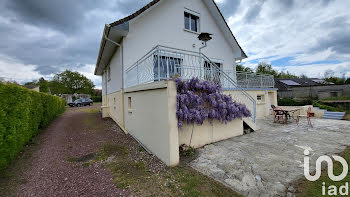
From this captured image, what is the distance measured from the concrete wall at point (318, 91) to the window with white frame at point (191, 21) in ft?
58.2

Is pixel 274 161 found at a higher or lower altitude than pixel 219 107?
lower

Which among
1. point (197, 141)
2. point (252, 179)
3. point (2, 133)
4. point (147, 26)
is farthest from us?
point (147, 26)

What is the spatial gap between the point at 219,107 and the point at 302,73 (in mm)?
63476

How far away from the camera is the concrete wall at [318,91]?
16.9 meters

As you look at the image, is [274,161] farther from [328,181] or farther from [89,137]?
[89,137]

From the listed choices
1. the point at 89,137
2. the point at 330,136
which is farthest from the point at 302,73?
the point at 89,137

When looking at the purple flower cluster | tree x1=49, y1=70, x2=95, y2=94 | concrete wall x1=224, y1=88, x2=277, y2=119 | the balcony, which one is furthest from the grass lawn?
tree x1=49, y1=70, x2=95, y2=94

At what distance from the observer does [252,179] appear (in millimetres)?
2898

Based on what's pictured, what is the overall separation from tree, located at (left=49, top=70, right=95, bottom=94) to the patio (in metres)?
46.5

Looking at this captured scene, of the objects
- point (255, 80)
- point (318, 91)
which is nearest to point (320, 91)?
point (318, 91)

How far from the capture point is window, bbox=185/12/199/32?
356 inches

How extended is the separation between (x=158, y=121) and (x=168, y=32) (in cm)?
590

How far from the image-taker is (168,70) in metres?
4.26

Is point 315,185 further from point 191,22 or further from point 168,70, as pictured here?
point 191,22
